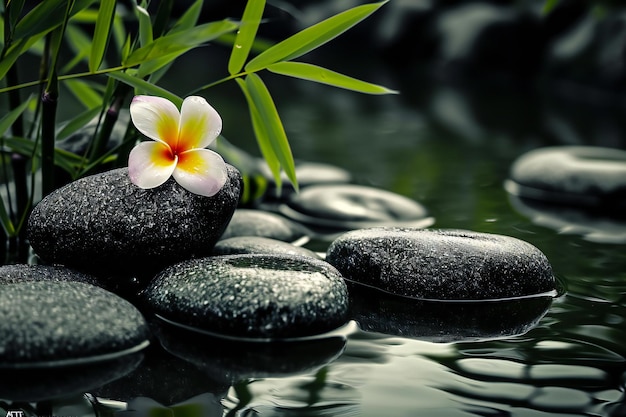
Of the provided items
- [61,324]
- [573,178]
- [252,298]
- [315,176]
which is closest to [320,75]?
[252,298]

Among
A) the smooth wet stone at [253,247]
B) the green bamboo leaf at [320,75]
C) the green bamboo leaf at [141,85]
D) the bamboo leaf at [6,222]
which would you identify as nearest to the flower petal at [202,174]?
the green bamboo leaf at [141,85]

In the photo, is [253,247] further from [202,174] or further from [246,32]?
[246,32]

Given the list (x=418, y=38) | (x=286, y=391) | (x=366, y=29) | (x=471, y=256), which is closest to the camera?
(x=286, y=391)

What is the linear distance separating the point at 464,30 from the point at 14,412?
805 cm

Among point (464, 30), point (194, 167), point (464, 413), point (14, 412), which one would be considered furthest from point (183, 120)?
point (464, 30)

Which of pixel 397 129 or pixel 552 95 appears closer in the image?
pixel 397 129

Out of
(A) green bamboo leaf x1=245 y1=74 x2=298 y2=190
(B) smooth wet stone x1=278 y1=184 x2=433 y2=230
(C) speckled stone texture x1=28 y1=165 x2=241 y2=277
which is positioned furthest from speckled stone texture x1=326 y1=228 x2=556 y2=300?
(B) smooth wet stone x1=278 y1=184 x2=433 y2=230

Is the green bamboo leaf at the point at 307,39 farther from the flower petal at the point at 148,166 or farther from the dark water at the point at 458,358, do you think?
the dark water at the point at 458,358

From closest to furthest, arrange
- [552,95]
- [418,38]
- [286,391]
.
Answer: [286,391] < [552,95] < [418,38]

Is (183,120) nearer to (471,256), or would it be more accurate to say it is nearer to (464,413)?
(471,256)

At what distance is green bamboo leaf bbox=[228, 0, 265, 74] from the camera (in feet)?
6.37

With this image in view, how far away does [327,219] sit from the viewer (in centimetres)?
309

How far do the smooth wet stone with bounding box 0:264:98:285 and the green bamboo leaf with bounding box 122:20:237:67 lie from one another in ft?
1.74

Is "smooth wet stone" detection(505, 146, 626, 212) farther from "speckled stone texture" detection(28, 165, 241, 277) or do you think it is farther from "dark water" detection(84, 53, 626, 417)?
"speckled stone texture" detection(28, 165, 241, 277)
